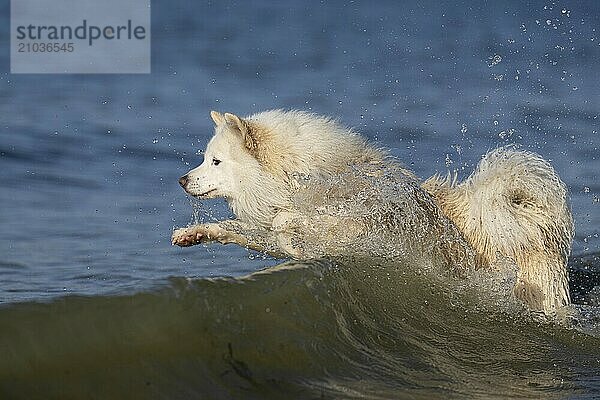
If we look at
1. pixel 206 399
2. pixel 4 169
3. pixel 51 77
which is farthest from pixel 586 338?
pixel 51 77

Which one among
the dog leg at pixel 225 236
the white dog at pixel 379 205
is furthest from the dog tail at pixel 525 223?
the dog leg at pixel 225 236

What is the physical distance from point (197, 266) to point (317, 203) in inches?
63.5

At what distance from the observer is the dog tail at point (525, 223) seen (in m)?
6.33

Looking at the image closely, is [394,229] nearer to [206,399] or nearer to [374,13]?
[206,399]

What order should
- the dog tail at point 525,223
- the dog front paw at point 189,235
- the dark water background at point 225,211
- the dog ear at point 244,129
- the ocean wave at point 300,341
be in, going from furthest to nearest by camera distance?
1. the dog front paw at point 189,235
2. the dog ear at point 244,129
3. the dog tail at point 525,223
4. the dark water background at point 225,211
5. the ocean wave at point 300,341

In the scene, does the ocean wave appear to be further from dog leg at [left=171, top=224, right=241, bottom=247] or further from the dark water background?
dog leg at [left=171, top=224, right=241, bottom=247]

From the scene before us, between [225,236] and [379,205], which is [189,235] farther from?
[379,205]

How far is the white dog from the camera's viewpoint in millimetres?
6371

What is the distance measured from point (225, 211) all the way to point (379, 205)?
2696 millimetres

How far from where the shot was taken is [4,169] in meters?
10.2

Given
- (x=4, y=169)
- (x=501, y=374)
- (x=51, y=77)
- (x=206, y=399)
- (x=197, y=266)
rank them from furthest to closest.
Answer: (x=51, y=77), (x=4, y=169), (x=197, y=266), (x=501, y=374), (x=206, y=399)

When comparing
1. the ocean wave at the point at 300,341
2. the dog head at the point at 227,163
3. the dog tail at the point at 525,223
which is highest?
the dog head at the point at 227,163

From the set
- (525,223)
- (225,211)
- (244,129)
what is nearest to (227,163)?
(244,129)

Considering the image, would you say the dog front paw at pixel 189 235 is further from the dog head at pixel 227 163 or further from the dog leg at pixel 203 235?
the dog head at pixel 227 163
